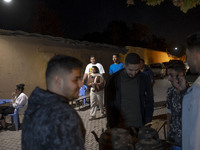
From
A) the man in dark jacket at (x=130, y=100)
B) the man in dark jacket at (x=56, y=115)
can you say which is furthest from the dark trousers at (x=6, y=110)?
the man in dark jacket at (x=56, y=115)

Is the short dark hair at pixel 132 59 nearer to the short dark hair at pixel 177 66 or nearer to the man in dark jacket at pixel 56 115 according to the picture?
the short dark hair at pixel 177 66

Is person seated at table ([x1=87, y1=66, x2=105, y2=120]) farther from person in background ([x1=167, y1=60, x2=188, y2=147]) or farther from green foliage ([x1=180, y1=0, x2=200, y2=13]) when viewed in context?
person in background ([x1=167, y1=60, x2=188, y2=147])

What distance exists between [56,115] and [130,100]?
86.7 inches

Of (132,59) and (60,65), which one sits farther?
(132,59)

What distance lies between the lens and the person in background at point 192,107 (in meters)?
1.56

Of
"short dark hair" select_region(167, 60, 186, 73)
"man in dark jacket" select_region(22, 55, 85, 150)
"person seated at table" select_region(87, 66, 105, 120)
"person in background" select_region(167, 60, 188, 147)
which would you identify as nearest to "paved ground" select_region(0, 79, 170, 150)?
"person seated at table" select_region(87, 66, 105, 120)

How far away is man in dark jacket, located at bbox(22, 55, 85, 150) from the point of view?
→ 1347 mm

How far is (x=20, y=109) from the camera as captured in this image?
22.7ft

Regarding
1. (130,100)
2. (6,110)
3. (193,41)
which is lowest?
(6,110)

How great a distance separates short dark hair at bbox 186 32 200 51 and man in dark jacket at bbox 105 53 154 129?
5.27 ft

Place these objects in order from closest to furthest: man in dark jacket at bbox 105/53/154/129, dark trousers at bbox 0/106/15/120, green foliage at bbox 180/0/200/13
Answer: man in dark jacket at bbox 105/53/154/129
green foliage at bbox 180/0/200/13
dark trousers at bbox 0/106/15/120

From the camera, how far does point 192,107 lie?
160 cm

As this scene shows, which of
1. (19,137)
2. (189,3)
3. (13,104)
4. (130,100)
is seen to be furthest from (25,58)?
(130,100)

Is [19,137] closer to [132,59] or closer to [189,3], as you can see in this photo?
[132,59]
